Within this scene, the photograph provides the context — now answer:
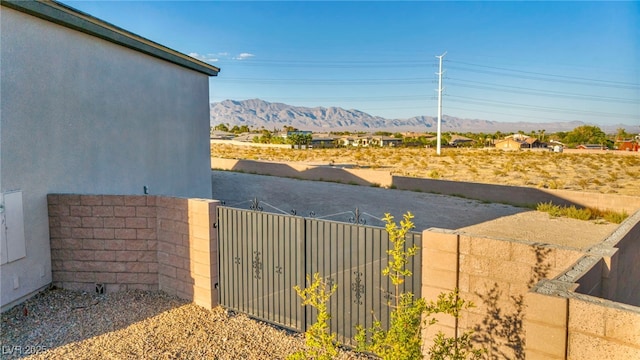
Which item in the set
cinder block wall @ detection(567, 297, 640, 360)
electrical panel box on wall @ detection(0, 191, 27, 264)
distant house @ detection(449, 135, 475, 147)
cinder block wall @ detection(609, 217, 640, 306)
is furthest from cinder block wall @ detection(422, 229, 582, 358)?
distant house @ detection(449, 135, 475, 147)

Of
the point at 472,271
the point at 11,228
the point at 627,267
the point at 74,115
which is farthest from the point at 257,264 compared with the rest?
the point at 627,267

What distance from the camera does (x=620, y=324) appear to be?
12.0ft

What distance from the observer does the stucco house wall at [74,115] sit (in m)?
8.34

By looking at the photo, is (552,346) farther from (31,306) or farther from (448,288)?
(31,306)

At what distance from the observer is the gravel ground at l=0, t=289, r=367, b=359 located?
22.4 ft

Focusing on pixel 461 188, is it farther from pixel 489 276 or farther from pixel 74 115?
pixel 74 115

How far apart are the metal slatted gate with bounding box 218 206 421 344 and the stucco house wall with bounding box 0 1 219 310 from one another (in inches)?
150

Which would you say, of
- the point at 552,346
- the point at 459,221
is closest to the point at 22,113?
the point at 552,346

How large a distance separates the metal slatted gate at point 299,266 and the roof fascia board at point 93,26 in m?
5.46

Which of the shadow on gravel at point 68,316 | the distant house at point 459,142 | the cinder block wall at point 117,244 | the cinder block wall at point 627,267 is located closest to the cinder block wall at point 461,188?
the cinder block wall at point 627,267

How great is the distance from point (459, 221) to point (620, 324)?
604 inches

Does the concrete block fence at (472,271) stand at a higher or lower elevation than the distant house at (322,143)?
lower

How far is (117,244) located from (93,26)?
5.24 meters

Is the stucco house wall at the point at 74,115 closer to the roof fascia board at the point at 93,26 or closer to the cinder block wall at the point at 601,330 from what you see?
the roof fascia board at the point at 93,26
